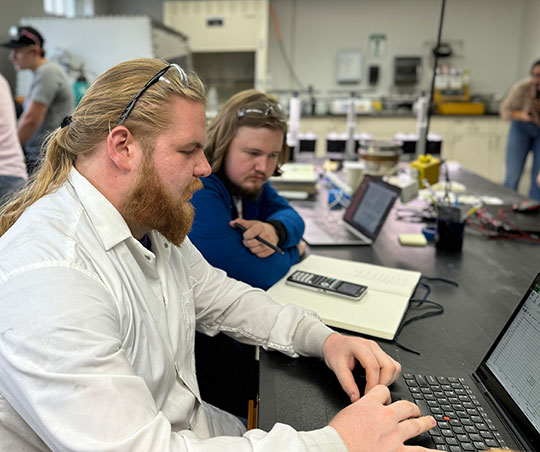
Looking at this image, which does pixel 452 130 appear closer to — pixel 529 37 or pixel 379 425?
pixel 529 37

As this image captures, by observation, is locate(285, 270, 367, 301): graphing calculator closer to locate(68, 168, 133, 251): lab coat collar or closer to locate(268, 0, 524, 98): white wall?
locate(68, 168, 133, 251): lab coat collar

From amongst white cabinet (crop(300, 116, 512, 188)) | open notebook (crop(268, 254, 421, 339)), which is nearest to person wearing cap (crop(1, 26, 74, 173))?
open notebook (crop(268, 254, 421, 339))

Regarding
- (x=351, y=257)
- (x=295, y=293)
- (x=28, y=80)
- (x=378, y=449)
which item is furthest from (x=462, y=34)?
(x=378, y=449)

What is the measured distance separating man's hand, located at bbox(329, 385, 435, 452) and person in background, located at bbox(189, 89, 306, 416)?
1.85 ft

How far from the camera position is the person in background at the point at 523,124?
3.56 meters

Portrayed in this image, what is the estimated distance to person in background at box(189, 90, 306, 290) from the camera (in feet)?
4.09

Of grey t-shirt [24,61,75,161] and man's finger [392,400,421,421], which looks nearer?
man's finger [392,400,421,421]

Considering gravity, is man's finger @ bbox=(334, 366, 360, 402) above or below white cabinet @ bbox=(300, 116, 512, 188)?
above

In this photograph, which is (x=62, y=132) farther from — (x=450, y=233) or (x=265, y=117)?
(x=450, y=233)

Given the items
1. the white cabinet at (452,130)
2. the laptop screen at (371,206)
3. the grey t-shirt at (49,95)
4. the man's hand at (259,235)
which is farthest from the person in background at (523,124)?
the grey t-shirt at (49,95)

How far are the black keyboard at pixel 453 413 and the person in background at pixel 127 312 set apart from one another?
4cm

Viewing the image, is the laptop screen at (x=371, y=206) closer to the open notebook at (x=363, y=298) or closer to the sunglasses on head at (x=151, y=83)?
the open notebook at (x=363, y=298)

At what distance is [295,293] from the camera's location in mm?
1155

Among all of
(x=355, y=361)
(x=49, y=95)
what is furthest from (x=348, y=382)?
(x=49, y=95)
